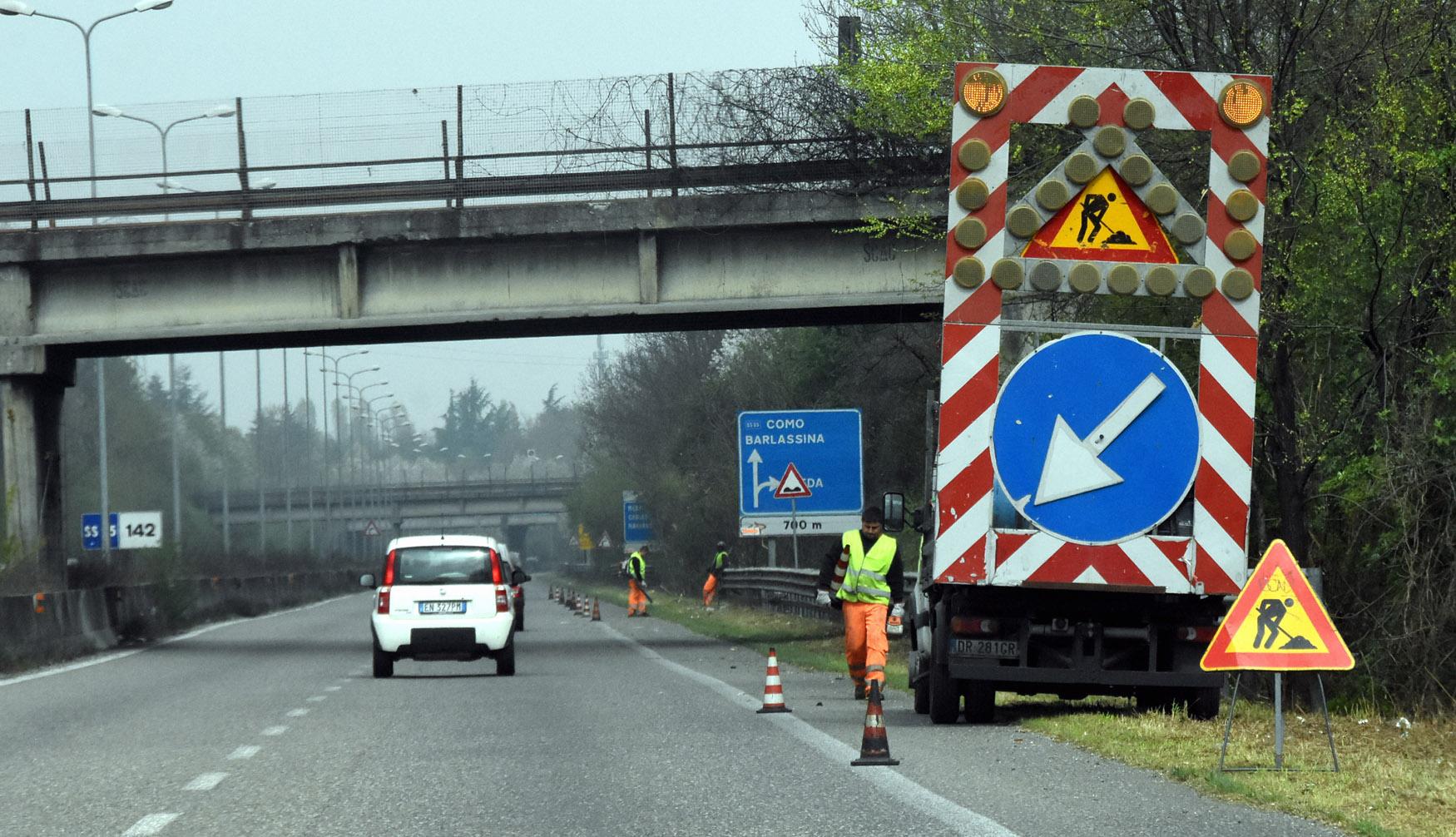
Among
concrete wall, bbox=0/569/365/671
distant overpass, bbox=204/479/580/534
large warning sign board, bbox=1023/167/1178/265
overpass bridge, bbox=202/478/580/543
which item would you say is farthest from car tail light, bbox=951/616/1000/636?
overpass bridge, bbox=202/478/580/543

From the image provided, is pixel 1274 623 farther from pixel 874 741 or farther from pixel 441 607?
pixel 441 607

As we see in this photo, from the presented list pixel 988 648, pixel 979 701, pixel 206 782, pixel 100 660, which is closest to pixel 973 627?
pixel 988 648

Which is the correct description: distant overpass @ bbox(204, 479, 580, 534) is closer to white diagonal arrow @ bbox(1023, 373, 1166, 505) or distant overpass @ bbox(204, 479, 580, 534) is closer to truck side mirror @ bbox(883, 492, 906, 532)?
truck side mirror @ bbox(883, 492, 906, 532)

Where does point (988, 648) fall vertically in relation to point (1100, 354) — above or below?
below

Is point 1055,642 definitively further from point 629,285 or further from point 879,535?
point 629,285

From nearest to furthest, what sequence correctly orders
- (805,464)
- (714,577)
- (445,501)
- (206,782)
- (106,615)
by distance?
(206,782)
(106,615)
(805,464)
(714,577)
(445,501)

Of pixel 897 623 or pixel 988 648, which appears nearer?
pixel 988 648

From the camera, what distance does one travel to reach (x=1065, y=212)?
41.4 feet

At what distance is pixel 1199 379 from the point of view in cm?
1262

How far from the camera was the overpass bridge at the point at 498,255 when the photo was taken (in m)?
28.4

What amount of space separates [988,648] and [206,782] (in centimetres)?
511

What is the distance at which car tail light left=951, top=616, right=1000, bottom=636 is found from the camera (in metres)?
13.3

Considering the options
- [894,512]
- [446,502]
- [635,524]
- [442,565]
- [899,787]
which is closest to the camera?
[899,787]

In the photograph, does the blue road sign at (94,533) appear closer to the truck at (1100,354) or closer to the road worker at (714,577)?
the road worker at (714,577)
